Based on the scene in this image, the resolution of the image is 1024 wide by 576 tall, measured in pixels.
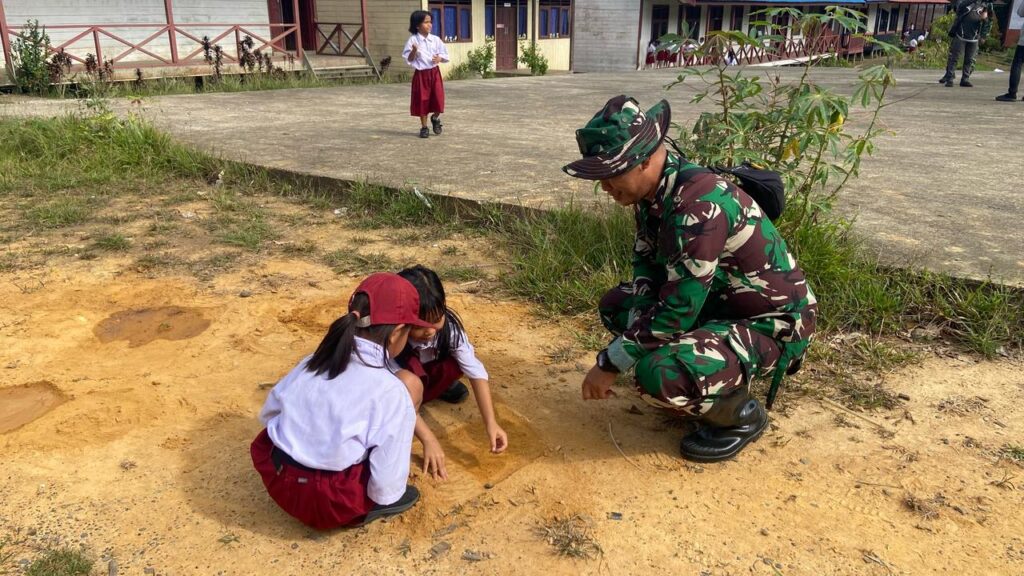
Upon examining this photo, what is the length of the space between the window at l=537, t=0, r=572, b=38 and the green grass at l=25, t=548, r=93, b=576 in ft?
72.8

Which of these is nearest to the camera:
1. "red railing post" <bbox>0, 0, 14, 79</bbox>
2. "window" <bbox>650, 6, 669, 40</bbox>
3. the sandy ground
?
the sandy ground

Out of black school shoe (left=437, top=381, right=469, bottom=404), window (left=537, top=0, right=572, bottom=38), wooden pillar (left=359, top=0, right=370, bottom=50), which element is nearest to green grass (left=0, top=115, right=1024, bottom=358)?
black school shoe (left=437, top=381, right=469, bottom=404)

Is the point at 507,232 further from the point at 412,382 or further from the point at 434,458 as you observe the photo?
the point at 434,458

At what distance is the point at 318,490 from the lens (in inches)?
78.5

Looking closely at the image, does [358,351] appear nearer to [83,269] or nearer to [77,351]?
[77,351]

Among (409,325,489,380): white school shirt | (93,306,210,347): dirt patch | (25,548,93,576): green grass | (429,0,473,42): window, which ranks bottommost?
(25,548,93,576): green grass

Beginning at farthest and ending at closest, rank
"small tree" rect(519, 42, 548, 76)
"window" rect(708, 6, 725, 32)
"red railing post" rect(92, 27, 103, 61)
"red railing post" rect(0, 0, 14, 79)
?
"window" rect(708, 6, 725, 32) → "small tree" rect(519, 42, 548, 76) → "red railing post" rect(92, 27, 103, 61) → "red railing post" rect(0, 0, 14, 79)

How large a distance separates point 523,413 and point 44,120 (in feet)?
21.0

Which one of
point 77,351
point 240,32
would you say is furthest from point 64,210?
point 240,32

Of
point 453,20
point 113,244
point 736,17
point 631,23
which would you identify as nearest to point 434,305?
point 113,244

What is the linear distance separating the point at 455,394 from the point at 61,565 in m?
1.33

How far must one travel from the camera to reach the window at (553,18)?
22.7 m

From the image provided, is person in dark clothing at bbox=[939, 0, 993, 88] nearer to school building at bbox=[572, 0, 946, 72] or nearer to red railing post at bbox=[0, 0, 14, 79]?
school building at bbox=[572, 0, 946, 72]

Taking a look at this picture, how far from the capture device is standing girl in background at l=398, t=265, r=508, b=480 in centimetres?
224
